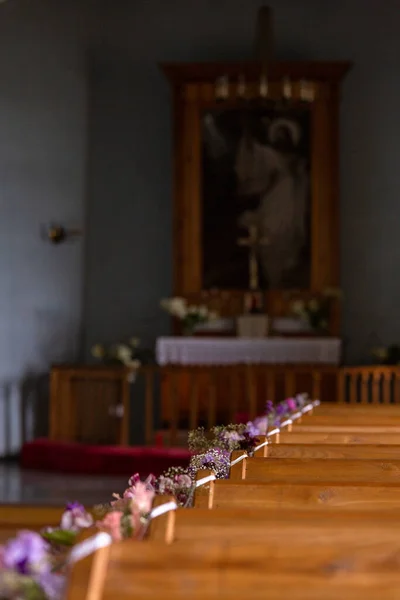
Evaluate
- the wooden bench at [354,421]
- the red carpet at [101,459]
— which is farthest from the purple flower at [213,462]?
the red carpet at [101,459]

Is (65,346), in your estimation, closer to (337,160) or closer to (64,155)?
(64,155)

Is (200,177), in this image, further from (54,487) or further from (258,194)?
(54,487)

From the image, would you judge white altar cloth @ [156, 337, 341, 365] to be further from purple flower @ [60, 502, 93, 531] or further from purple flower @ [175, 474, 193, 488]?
purple flower @ [60, 502, 93, 531]

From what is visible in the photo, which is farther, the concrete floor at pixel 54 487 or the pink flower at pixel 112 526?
the concrete floor at pixel 54 487

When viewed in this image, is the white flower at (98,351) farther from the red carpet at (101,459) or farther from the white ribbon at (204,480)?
the white ribbon at (204,480)

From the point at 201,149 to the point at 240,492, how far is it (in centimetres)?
780

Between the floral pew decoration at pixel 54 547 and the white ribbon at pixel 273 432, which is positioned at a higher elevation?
the floral pew decoration at pixel 54 547

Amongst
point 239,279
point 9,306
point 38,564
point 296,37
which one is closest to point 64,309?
point 9,306

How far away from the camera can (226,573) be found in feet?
5.64

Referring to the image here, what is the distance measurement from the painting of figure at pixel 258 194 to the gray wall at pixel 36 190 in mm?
1353

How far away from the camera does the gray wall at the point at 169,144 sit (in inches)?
416

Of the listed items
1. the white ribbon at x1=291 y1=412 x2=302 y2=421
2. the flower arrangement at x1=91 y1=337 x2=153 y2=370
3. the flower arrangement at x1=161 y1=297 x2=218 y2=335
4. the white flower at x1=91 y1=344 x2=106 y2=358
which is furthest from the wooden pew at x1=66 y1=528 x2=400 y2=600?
the flower arrangement at x1=161 y1=297 x2=218 y2=335

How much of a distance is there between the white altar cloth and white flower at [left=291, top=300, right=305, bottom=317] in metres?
0.47

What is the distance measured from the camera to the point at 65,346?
1016cm
